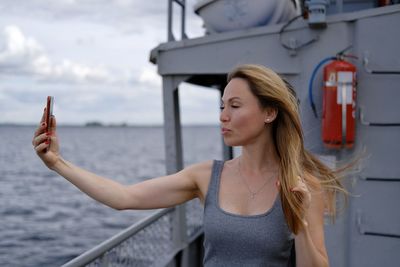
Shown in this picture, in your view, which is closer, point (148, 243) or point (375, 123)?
point (375, 123)

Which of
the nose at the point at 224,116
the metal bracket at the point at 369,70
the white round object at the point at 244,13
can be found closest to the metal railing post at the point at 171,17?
the white round object at the point at 244,13

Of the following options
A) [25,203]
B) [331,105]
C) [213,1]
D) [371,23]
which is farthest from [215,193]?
[25,203]

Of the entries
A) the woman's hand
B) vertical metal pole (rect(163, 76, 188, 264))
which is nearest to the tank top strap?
the woman's hand

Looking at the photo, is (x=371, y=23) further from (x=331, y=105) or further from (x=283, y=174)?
(x=283, y=174)

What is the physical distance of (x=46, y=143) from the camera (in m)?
2.11

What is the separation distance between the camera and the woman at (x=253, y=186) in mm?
1983

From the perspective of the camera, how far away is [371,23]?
14.1ft

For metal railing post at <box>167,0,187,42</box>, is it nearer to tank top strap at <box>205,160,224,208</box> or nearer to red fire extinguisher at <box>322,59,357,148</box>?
red fire extinguisher at <box>322,59,357,148</box>

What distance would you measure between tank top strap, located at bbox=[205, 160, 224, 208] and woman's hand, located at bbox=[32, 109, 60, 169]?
24.3 inches

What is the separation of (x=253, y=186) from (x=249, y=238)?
249mm


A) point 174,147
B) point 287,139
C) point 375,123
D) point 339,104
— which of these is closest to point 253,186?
point 287,139

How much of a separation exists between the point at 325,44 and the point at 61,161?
2984 millimetres

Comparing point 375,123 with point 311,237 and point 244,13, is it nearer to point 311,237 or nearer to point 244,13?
point 244,13

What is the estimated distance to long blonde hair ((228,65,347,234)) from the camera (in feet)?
6.82
